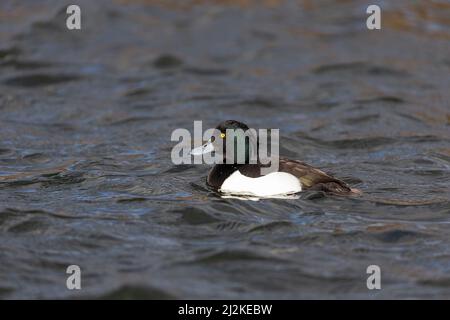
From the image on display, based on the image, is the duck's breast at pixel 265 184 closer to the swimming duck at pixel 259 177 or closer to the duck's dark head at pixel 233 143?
the swimming duck at pixel 259 177

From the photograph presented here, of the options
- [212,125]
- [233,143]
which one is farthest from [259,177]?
[212,125]

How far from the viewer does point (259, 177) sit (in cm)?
963

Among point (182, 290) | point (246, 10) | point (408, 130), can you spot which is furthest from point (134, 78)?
point (182, 290)

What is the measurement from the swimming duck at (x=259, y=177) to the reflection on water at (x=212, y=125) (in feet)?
0.41

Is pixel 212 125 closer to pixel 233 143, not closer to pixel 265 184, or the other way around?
pixel 233 143

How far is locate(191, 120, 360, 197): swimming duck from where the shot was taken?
31.2 feet

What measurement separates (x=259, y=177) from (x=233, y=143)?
0.53 meters

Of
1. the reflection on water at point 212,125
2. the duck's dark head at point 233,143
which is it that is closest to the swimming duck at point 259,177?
the duck's dark head at point 233,143

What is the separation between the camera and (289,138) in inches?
516

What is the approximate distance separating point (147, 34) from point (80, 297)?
422 inches

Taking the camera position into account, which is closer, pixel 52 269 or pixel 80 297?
pixel 80 297

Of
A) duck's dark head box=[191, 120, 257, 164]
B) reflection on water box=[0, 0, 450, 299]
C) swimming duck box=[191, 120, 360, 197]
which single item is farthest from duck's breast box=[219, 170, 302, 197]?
duck's dark head box=[191, 120, 257, 164]

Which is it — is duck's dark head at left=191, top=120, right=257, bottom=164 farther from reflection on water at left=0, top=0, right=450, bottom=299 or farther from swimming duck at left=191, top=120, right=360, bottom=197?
reflection on water at left=0, top=0, right=450, bottom=299
